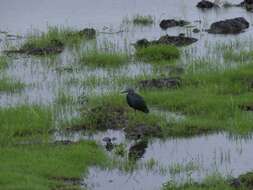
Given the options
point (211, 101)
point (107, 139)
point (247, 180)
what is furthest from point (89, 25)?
point (247, 180)

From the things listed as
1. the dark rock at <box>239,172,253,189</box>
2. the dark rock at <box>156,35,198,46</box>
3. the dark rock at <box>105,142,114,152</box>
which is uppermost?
the dark rock at <box>156,35,198,46</box>

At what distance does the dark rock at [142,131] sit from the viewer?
14438 mm

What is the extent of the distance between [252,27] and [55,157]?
641 inches

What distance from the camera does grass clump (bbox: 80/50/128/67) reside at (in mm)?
20797

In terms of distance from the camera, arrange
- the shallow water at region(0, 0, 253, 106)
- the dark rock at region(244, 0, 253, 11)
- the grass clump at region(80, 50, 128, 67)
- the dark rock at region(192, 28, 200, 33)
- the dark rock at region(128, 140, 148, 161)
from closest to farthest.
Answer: the dark rock at region(128, 140, 148, 161)
the shallow water at region(0, 0, 253, 106)
the grass clump at region(80, 50, 128, 67)
the dark rock at region(192, 28, 200, 33)
the dark rock at region(244, 0, 253, 11)

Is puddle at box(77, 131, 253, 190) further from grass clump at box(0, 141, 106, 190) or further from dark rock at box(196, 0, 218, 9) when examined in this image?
dark rock at box(196, 0, 218, 9)

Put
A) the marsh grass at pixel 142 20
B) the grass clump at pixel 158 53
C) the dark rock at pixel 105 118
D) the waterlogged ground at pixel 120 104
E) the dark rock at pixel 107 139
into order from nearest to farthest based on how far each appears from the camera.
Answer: the waterlogged ground at pixel 120 104
the dark rock at pixel 107 139
the dark rock at pixel 105 118
the grass clump at pixel 158 53
the marsh grass at pixel 142 20

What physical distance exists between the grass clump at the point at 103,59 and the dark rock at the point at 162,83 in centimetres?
276

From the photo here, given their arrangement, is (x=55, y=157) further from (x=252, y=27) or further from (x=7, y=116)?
(x=252, y=27)

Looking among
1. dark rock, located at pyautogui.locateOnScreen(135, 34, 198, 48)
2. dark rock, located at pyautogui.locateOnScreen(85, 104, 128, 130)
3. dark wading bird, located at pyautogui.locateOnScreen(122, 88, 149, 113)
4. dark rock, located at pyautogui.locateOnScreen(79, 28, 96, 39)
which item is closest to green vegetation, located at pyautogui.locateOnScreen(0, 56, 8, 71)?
dark rock, located at pyautogui.locateOnScreen(135, 34, 198, 48)

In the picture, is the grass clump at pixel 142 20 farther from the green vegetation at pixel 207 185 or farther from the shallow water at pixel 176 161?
the green vegetation at pixel 207 185

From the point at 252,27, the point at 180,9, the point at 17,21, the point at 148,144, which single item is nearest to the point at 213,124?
the point at 148,144

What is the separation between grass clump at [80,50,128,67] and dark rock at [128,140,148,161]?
6.78 meters

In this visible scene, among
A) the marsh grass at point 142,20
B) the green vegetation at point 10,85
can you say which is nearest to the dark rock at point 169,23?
the marsh grass at point 142,20
